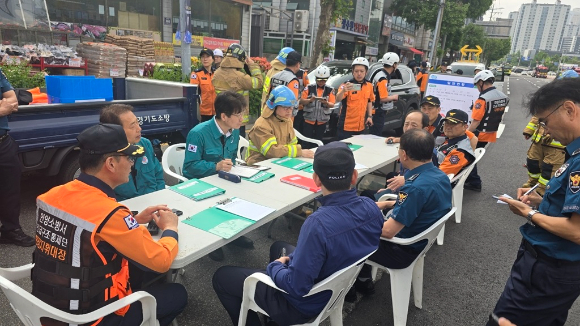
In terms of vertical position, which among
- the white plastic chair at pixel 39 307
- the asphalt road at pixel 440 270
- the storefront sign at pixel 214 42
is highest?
the storefront sign at pixel 214 42

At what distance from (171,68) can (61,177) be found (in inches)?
169

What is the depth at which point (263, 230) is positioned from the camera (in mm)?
3996

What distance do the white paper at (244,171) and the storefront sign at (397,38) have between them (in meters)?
32.7

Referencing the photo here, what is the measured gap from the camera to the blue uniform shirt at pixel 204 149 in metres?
3.28

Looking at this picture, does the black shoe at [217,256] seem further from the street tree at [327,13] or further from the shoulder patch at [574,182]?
the street tree at [327,13]

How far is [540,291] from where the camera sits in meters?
1.77

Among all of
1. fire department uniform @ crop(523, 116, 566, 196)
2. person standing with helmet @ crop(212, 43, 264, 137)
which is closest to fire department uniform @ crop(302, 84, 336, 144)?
person standing with helmet @ crop(212, 43, 264, 137)

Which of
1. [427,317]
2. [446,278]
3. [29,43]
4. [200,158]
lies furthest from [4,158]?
[29,43]

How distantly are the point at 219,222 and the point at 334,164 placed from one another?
862 millimetres

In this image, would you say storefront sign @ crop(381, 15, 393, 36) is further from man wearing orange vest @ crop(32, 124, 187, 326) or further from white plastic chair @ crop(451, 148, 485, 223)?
man wearing orange vest @ crop(32, 124, 187, 326)

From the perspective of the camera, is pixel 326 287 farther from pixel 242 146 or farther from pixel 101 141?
pixel 242 146

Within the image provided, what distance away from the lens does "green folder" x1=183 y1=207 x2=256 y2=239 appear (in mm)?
2113

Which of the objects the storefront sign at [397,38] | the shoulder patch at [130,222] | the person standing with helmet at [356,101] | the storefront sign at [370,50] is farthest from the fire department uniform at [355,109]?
the storefront sign at [397,38]

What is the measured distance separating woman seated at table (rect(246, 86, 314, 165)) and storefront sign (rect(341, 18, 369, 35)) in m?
21.8
